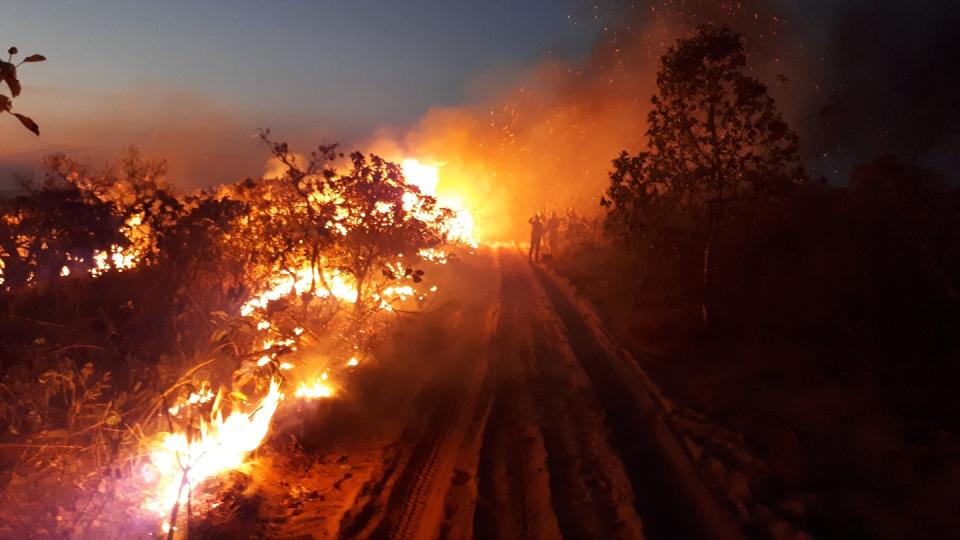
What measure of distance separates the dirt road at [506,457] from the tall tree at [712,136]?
3.61 meters

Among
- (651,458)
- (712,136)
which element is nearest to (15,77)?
(651,458)

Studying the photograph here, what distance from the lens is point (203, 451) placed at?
19.8ft

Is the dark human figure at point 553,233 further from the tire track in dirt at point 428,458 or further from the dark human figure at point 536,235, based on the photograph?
the tire track in dirt at point 428,458

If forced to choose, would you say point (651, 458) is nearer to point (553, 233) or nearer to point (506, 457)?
point (506, 457)

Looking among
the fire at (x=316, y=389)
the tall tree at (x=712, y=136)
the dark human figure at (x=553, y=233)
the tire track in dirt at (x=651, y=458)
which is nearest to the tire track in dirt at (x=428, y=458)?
the fire at (x=316, y=389)

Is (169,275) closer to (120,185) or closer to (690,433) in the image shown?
(120,185)

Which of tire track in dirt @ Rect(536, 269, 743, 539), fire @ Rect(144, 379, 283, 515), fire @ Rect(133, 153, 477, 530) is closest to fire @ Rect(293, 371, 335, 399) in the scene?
fire @ Rect(133, 153, 477, 530)

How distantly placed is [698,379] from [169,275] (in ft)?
29.4

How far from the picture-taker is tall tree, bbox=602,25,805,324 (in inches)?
459

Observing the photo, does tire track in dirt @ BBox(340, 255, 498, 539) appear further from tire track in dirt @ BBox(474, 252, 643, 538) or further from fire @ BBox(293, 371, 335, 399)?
fire @ BBox(293, 371, 335, 399)

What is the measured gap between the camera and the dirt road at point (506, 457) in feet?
21.2

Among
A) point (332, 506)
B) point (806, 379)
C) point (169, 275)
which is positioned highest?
point (169, 275)

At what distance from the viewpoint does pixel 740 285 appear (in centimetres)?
1470

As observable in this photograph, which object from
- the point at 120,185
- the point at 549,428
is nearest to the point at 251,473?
the point at 549,428
